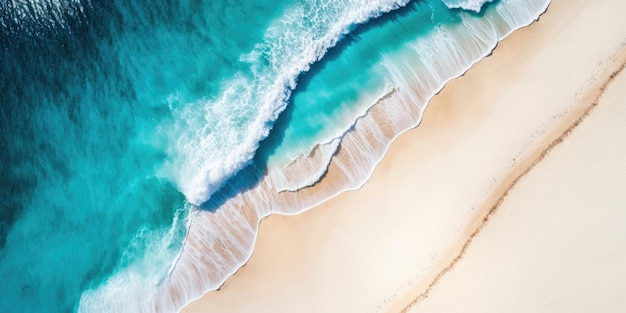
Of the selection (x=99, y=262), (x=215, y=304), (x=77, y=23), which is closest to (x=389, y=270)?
(x=215, y=304)

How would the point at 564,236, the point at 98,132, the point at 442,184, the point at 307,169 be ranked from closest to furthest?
the point at 564,236
the point at 442,184
the point at 307,169
the point at 98,132

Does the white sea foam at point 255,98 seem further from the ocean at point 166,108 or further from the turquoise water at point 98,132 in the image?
the turquoise water at point 98,132

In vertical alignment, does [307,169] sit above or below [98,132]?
below

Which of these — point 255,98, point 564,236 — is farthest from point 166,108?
point 564,236

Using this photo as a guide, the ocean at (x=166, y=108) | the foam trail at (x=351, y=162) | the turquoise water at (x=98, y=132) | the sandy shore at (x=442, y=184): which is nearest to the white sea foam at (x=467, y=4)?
the ocean at (x=166, y=108)

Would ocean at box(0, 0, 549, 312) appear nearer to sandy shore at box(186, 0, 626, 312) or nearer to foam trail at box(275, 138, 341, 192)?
foam trail at box(275, 138, 341, 192)

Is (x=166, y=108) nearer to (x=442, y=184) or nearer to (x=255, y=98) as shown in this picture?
(x=255, y=98)
